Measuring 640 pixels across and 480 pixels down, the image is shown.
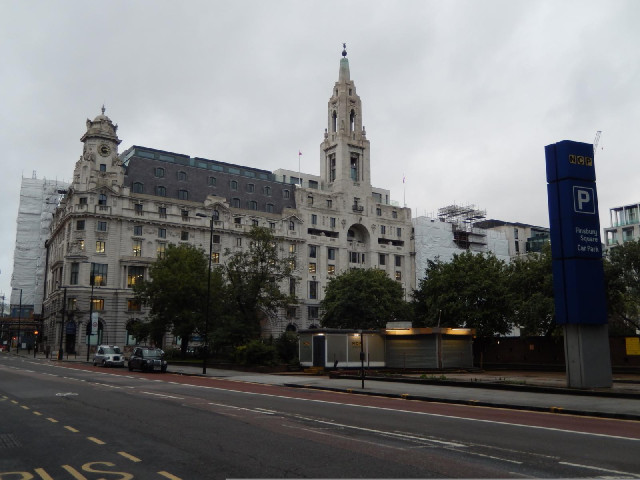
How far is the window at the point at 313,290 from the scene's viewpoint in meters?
97.8

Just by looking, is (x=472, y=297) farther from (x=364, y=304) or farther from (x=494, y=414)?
(x=494, y=414)

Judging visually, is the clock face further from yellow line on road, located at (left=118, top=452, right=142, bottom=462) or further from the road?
yellow line on road, located at (left=118, top=452, right=142, bottom=462)

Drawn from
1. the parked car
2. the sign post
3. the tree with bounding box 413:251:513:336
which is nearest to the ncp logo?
the sign post

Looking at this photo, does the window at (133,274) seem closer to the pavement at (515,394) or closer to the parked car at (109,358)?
the parked car at (109,358)

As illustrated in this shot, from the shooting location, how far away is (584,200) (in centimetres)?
2525

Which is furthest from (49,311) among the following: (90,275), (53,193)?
(53,193)

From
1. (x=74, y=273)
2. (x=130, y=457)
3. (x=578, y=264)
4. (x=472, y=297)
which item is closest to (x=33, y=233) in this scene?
(x=74, y=273)

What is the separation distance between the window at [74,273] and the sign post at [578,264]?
7057 cm

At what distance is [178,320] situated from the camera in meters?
62.6

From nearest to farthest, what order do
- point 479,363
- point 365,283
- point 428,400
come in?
1. point 428,400
2. point 479,363
3. point 365,283

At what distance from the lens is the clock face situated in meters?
86.3

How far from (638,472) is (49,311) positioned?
95227 millimetres

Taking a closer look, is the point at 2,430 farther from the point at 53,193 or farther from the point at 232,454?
the point at 53,193

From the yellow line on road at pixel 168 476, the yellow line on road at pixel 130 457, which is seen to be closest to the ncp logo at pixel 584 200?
the yellow line on road at pixel 130 457
